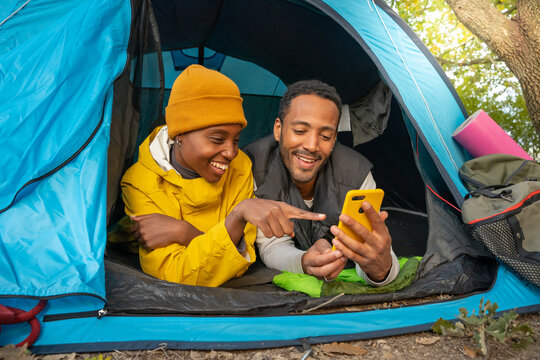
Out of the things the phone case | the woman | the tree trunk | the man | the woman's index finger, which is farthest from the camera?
the tree trunk

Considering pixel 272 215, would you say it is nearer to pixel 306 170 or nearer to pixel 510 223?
pixel 306 170

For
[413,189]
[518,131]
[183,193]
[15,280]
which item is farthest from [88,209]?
[518,131]

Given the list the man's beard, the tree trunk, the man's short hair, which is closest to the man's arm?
the man's beard

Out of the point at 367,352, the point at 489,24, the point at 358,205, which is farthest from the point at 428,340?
the point at 489,24

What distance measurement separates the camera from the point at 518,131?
4898 mm

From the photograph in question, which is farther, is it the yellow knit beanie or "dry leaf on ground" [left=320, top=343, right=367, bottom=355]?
A: the yellow knit beanie

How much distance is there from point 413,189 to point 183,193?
199 cm

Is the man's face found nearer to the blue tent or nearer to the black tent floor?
the blue tent

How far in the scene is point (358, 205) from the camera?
4.56 ft

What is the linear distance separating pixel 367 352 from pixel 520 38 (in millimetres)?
3091

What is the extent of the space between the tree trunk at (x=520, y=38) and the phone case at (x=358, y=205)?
2.60 metres

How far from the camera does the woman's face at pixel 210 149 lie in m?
1.76

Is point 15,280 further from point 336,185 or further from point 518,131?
point 518,131

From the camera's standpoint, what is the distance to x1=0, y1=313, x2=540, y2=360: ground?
1369mm
